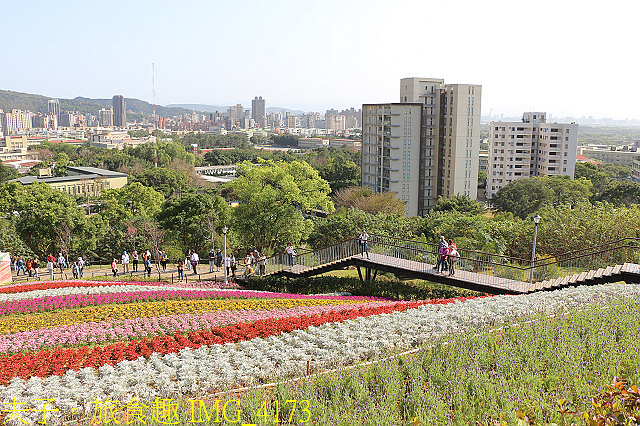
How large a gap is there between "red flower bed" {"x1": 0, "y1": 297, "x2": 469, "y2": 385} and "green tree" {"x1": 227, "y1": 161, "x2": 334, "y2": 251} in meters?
19.1

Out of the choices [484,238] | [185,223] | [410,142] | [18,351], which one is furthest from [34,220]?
[410,142]

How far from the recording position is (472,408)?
6.07 m

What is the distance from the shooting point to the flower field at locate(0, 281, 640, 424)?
25.3 ft

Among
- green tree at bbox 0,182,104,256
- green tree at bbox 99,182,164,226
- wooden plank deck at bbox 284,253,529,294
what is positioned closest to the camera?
wooden plank deck at bbox 284,253,529,294

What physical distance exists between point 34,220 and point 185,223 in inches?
499

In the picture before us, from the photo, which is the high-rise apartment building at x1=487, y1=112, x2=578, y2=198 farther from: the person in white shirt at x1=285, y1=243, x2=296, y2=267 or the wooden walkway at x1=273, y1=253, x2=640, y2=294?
the wooden walkway at x1=273, y1=253, x2=640, y2=294

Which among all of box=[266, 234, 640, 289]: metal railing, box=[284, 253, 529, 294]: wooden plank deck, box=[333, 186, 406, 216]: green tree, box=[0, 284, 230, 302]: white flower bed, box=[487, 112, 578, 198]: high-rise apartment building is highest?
box=[487, 112, 578, 198]: high-rise apartment building

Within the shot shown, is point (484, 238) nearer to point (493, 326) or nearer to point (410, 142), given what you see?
point (493, 326)

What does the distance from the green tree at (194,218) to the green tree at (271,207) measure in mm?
3493

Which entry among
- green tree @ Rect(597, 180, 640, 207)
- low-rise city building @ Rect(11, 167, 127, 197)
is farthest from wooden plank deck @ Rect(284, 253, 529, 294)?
low-rise city building @ Rect(11, 167, 127, 197)

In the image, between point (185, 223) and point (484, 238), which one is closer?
point (484, 238)

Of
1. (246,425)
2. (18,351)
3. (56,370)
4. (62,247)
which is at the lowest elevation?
(62,247)

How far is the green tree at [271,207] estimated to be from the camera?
102 feet

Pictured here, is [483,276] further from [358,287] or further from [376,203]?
[376,203]
